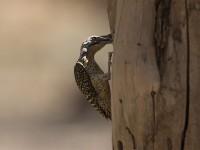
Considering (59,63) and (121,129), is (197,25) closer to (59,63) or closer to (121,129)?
(121,129)

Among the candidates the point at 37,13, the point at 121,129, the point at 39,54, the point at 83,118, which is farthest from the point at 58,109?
the point at 121,129

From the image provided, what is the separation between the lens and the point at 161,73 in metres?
3.02

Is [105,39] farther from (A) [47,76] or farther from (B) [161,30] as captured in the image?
(A) [47,76]

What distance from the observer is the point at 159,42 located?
303 cm

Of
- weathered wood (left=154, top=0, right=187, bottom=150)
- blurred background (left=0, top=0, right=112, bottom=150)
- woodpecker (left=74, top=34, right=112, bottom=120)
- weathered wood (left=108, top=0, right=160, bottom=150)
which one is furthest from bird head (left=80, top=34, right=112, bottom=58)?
blurred background (left=0, top=0, right=112, bottom=150)

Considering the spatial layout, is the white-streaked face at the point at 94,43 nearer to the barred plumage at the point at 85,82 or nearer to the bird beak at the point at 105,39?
the bird beak at the point at 105,39

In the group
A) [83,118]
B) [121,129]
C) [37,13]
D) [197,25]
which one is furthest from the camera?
[37,13]

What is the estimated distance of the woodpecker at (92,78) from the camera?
4.66 metres

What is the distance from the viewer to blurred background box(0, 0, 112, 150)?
8875 millimetres

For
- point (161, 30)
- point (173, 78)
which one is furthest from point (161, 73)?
point (161, 30)

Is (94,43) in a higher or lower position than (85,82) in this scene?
higher

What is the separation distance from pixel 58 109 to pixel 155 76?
666 centimetres

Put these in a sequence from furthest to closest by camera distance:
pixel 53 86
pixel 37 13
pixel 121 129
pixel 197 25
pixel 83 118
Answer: pixel 37 13 → pixel 53 86 → pixel 83 118 → pixel 121 129 → pixel 197 25

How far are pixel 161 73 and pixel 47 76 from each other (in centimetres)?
729
